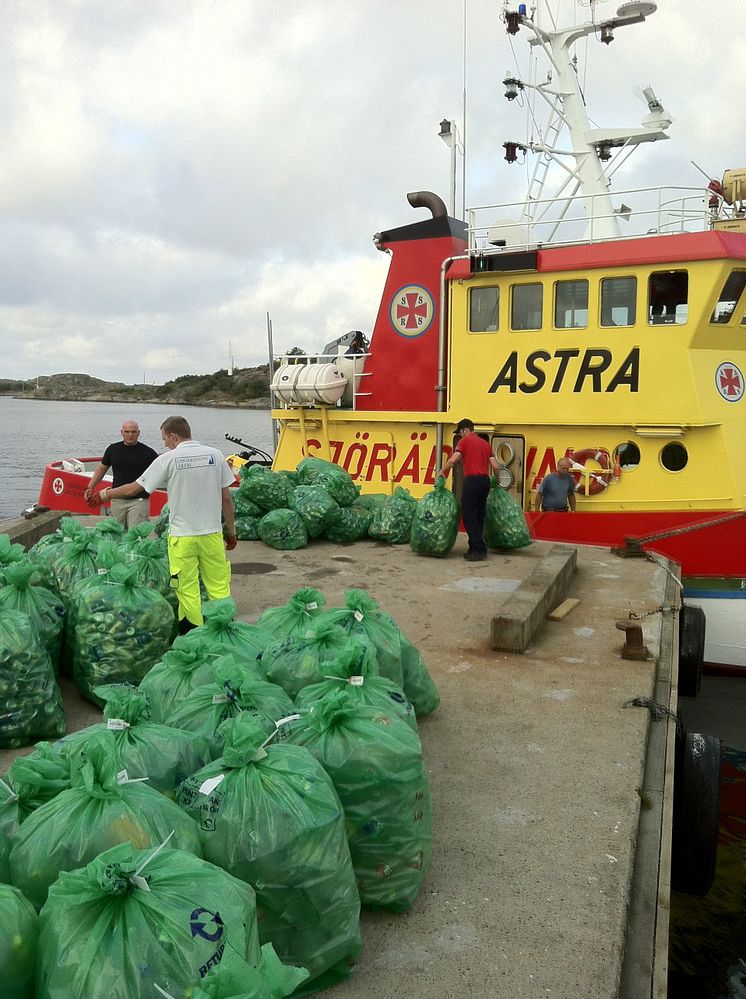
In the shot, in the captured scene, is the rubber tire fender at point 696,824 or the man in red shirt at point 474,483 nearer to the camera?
the rubber tire fender at point 696,824

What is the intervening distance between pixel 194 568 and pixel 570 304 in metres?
5.31

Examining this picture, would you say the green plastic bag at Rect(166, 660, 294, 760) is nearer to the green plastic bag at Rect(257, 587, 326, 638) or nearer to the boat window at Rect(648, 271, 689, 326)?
the green plastic bag at Rect(257, 587, 326, 638)

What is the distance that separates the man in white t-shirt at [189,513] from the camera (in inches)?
191

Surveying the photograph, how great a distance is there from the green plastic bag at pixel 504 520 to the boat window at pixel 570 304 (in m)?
2.09

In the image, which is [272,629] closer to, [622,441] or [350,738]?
[350,738]

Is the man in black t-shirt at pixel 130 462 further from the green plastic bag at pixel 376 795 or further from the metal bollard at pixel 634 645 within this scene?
the green plastic bag at pixel 376 795

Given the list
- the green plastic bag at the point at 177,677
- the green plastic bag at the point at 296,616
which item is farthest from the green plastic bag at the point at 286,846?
the green plastic bag at the point at 296,616

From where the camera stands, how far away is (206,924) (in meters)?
1.62

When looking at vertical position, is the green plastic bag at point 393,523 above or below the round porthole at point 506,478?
below

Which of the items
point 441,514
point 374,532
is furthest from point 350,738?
point 374,532

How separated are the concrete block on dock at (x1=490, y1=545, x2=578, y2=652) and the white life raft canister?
4.58m

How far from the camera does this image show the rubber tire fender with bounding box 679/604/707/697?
21.5 feet

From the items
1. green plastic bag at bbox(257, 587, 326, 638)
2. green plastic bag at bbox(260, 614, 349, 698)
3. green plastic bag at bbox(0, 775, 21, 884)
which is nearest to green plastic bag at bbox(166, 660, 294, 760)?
green plastic bag at bbox(260, 614, 349, 698)

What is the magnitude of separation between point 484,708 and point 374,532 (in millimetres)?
4133
